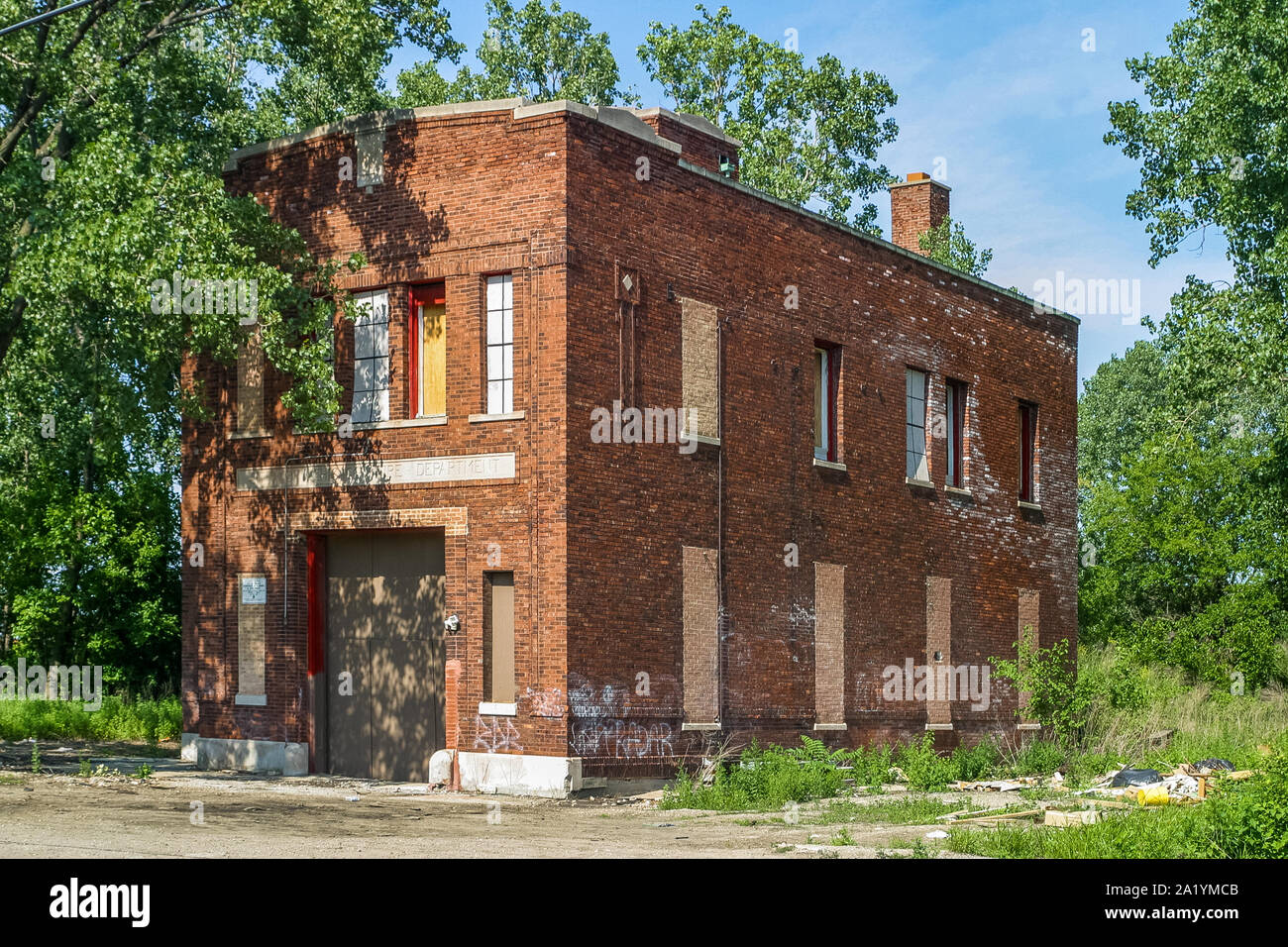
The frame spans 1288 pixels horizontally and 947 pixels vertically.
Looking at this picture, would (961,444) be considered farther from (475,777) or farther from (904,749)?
(475,777)

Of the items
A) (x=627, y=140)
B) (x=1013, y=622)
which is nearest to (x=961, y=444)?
(x=1013, y=622)

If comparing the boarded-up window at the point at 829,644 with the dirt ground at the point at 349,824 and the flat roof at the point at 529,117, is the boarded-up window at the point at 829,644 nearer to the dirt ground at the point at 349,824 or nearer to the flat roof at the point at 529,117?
the dirt ground at the point at 349,824

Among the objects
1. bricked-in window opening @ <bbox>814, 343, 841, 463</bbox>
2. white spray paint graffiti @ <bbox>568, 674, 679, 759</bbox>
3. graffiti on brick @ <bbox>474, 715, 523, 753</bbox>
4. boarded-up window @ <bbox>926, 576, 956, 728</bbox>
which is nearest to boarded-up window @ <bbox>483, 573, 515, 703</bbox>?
graffiti on brick @ <bbox>474, 715, 523, 753</bbox>

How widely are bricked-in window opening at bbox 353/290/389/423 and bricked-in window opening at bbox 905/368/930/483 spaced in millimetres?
9898

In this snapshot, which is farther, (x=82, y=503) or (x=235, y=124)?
(x=82, y=503)

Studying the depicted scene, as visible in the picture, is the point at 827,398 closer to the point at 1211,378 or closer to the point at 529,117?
the point at 529,117

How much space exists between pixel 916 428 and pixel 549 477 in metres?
9.71

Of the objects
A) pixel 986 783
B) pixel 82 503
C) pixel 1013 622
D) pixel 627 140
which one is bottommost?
pixel 986 783

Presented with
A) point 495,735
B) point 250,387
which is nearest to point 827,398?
point 495,735

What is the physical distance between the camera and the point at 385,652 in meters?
21.4

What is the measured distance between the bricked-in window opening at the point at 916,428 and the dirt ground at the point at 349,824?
26.0 ft

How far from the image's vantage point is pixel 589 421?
1977cm
